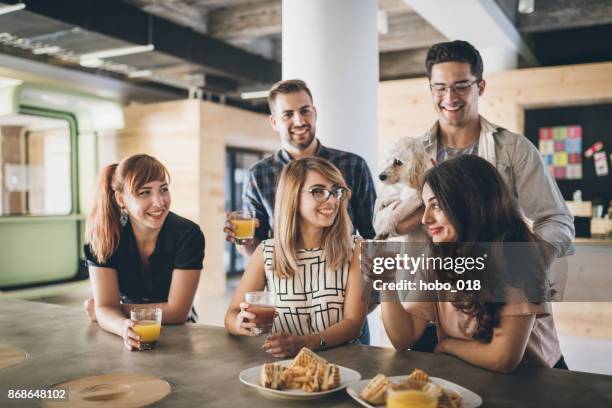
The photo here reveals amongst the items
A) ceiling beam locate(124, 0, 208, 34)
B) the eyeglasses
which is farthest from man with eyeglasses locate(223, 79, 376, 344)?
ceiling beam locate(124, 0, 208, 34)

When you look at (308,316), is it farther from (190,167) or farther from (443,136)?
(190,167)

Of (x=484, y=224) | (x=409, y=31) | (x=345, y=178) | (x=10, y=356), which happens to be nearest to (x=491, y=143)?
(x=484, y=224)

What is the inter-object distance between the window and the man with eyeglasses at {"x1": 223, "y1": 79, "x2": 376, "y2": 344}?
185 inches

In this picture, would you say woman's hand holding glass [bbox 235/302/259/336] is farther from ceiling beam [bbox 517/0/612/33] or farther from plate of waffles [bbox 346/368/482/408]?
ceiling beam [bbox 517/0/612/33]

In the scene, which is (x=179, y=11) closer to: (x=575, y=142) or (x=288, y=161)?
(x=288, y=161)

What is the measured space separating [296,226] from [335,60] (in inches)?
62.3

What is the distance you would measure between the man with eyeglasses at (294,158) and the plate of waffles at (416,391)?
51.7 inches

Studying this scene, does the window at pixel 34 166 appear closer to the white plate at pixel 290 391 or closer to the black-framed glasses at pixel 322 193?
the black-framed glasses at pixel 322 193

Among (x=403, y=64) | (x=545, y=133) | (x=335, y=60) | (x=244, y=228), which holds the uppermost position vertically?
(x=403, y=64)

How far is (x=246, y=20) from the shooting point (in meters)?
6.32

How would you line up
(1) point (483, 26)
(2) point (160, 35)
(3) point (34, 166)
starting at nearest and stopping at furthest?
(1) point (483, 26), (2) point (160, 35), (3) point (34, 166)

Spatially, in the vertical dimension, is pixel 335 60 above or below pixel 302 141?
above

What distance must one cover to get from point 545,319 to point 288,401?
101cm

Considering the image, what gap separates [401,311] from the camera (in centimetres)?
186
